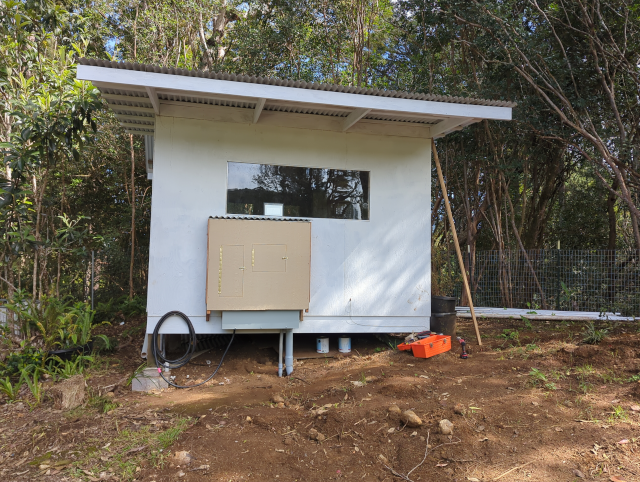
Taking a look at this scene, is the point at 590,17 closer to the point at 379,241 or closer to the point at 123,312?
the point at 379,241

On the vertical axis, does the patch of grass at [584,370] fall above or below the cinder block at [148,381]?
above

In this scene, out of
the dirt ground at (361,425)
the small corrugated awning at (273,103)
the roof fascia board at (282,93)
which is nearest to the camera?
the dirt ground at (361,425)

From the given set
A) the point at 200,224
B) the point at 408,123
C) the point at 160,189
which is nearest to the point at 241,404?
the point at 200,224

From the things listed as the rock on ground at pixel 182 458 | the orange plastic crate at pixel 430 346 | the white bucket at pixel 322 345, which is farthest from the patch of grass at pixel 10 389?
the orange plastic crate at pixel 430 346

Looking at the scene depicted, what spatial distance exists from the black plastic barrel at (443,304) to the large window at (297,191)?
1581 mm

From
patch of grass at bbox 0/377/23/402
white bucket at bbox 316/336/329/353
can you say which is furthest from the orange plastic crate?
patch of grass at bbox 0/377/23/402

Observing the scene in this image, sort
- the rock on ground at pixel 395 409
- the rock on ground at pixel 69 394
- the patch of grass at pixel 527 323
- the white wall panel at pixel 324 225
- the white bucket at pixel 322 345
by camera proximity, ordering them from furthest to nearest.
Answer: the patch of grass at pixel 527 323
the white bucket at pixel 322 345
the white wall panel at pixel 324 225
the rock on ground at pixel 69 394
the rock on ground at pixel 395 409

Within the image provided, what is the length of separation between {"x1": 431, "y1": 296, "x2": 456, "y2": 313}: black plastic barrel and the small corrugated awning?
228 cm

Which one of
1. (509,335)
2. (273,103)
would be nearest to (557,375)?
(509,335)

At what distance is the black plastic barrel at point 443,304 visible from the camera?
20.8 ft

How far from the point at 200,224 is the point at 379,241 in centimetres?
233

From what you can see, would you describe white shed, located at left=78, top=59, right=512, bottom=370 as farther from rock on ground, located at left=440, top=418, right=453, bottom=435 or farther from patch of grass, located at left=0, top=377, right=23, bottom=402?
rock on ground, located at left=440, top=418, right=453, bottom=435

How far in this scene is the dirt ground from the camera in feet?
9.73

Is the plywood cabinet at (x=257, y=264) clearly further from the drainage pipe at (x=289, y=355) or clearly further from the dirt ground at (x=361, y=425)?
the dirt ground at (x=361, y=425)
